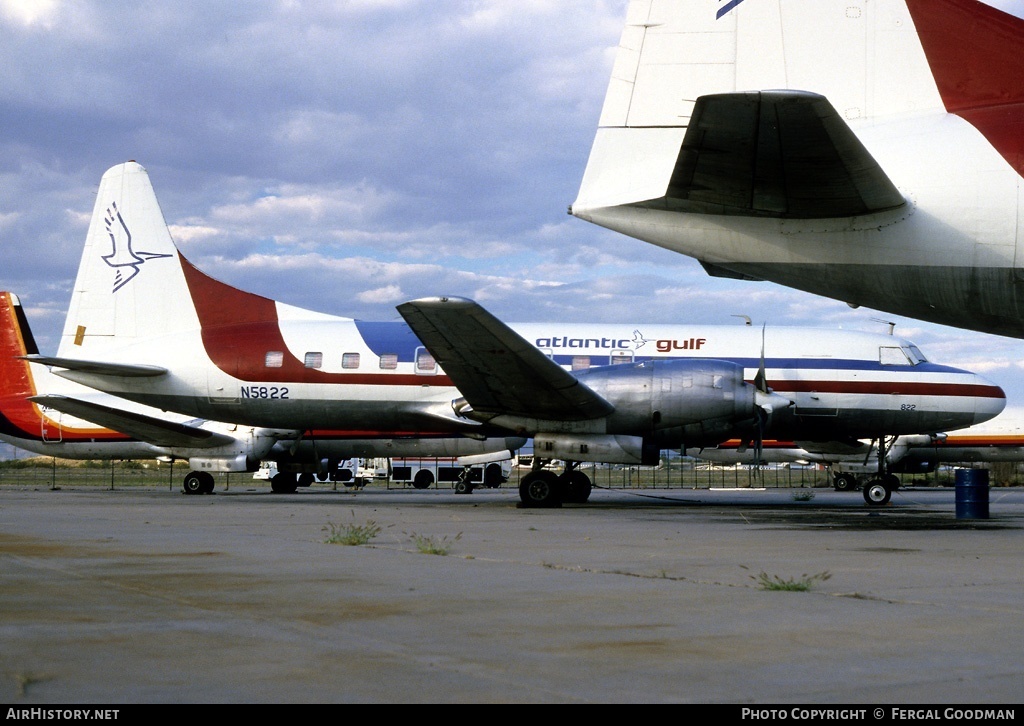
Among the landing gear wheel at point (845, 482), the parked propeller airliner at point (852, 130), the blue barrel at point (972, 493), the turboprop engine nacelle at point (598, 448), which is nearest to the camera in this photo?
the parked propeller airliner at point (852, 130)

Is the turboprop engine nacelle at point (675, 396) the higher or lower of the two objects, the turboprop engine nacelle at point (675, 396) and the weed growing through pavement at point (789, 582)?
the higher

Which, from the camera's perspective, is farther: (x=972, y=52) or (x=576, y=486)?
(x=576, y=486)

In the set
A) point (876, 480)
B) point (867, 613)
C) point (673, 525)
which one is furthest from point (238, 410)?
point (867, 613)

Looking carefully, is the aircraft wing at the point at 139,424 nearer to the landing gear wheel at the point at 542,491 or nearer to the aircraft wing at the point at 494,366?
the aircraft wing at the point at 494,366

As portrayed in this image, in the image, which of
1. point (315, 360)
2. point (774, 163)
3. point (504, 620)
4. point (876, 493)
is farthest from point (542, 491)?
point (504, 620)

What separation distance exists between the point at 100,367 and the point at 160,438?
8681 millimetres

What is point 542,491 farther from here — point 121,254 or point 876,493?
point 121,254

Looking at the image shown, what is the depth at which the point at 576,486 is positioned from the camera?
78.8 ft

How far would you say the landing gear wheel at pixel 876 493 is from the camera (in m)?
25.1

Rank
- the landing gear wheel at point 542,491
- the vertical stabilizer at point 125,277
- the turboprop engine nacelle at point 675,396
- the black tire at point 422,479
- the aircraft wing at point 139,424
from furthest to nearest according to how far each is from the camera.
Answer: the black tire at point 422,479
the aircraft wing at point 139,424
the vertical stabilizer at point 125,277
the landing gear wheel at point 542,491
the turboprop engine nacelle at point 675,396

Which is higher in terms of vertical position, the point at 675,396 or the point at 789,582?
the point at 675,396

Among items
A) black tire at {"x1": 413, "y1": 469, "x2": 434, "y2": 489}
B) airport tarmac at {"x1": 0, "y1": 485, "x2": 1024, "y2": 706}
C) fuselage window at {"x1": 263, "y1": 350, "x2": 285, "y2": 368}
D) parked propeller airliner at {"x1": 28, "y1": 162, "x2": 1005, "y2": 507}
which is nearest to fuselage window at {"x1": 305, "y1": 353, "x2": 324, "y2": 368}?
parked propeller airliner at {"x1": 28, "y1": 162, "x2": 1005, "y2": 507}

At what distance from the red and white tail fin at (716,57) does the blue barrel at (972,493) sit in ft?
30.4

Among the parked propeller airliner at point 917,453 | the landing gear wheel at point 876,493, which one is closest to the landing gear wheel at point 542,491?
the landing gear wheel at point 876,493
